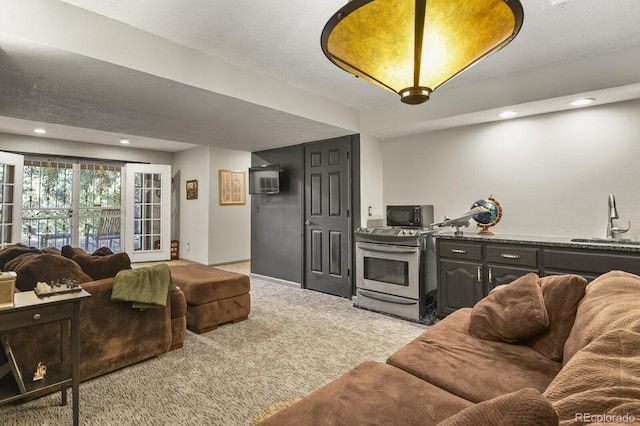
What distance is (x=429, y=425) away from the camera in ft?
3.52

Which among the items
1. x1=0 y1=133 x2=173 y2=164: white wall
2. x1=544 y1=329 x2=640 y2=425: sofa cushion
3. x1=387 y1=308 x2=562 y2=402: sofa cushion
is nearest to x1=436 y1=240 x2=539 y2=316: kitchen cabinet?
x1=387 y1=308 x2=562 y2=402: sofa cushion

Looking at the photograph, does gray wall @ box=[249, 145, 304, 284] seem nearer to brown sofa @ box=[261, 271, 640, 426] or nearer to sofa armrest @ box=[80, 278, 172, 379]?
sofa armrest @ box=[80, 278, 172, 379]

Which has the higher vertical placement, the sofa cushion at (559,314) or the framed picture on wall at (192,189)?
the framed picture on wall at (192,189)

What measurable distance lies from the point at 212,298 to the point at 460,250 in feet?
8.25

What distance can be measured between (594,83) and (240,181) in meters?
6.05

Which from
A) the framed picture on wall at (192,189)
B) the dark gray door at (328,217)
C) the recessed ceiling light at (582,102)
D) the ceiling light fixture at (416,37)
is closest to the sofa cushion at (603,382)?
the ceiling light fixture at (416,37)

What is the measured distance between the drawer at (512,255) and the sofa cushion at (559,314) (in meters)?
1.19

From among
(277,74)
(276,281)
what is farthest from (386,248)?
(276,281)

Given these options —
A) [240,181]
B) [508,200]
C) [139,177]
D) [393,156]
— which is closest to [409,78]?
[508,200]

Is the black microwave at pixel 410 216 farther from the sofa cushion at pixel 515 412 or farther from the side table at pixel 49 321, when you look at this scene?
the sofa cushion at pixel 515 412

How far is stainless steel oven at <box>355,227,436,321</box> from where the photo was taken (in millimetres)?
3480

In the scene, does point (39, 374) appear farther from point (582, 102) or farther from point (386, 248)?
point (582, 102)

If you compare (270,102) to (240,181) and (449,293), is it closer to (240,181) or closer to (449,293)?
(449,293)

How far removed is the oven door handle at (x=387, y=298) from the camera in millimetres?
3510
